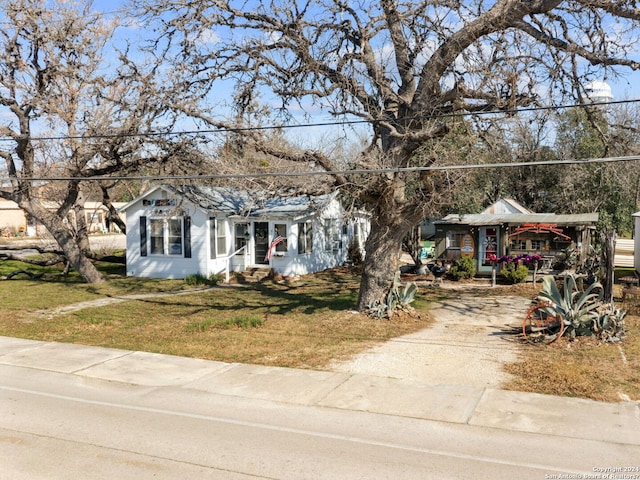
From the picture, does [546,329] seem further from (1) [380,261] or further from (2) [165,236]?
(2) [165,236]

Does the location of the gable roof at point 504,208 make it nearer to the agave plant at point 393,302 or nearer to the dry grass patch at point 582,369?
the agave plant at point 393,302

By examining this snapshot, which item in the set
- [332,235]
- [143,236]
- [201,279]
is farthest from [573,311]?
[143,236]

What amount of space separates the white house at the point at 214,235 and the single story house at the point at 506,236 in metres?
4.98

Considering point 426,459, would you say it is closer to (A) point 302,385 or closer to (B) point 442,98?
(A) point 302,385

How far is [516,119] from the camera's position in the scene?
46.4 ft

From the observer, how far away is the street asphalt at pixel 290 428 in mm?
6707

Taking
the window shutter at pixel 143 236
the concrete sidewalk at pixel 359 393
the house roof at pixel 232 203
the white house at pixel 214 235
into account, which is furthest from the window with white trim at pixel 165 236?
the concrete sidewalk at pixel 359 393

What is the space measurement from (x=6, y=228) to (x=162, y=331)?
5362cm

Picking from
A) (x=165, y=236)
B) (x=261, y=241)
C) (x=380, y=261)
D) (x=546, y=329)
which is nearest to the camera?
(x=546, y=329)

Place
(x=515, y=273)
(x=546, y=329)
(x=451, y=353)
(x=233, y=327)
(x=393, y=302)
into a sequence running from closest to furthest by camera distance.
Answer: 1. (x=451, y=353)
2. (x=546, y=329)
3. (x=233, y=327)
4. (x=393, y=302)
5. (x=515, y=273)

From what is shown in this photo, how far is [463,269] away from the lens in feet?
79.2

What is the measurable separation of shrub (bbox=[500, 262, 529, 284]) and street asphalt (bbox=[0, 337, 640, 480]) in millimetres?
13747

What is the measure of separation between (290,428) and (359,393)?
1.95 meters

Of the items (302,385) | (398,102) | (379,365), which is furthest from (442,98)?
(302,385)
